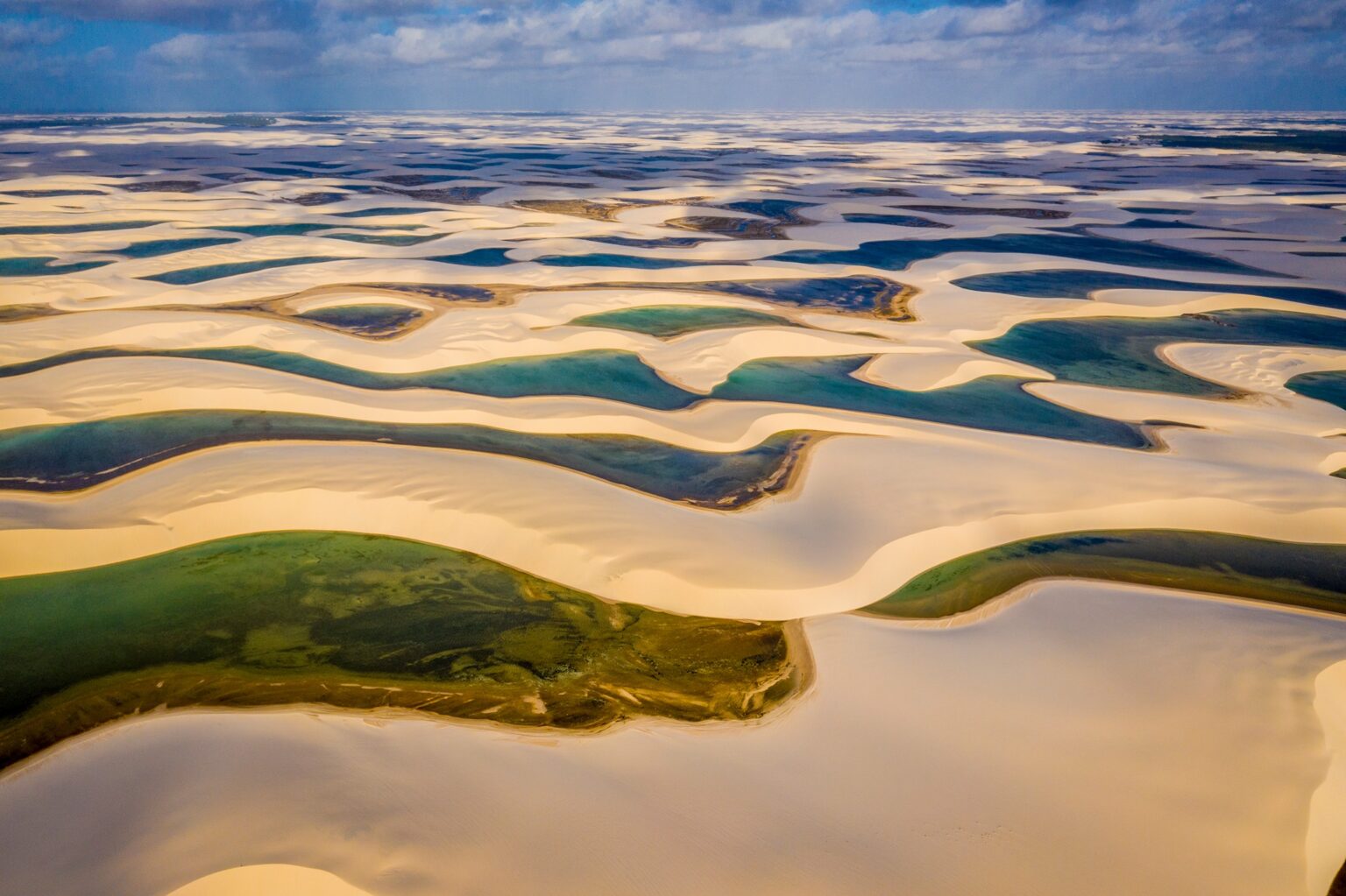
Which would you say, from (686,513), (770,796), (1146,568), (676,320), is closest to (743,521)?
(686,513)

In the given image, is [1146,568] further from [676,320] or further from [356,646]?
[676,320]

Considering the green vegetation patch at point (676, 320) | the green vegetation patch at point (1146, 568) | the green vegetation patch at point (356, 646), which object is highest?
the green vegetation patch at point (676, 320)

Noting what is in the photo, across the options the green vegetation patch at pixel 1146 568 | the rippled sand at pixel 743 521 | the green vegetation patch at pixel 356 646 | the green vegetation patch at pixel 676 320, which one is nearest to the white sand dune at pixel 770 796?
the rippled sand at pixel 743 521

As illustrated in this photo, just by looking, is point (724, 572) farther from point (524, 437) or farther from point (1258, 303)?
point (1258, 303)

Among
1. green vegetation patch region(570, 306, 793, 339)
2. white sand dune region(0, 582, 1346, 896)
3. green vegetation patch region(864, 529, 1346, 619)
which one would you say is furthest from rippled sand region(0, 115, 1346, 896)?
green vegetation patch region(864, 529, 1346, 619)

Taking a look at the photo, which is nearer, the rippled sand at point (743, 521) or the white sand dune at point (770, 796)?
the white sand dune at point (770, 796)

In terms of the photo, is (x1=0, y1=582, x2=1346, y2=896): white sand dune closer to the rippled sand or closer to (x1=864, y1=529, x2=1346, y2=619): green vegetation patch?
the rippled sand

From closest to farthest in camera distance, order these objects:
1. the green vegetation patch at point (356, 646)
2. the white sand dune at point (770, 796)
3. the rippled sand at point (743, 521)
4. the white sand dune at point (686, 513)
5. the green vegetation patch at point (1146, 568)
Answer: the white sand dune at point (770, 796)
the rippled sand at point (743, 521)
the green vegetation patch at point (356, 646)
the green vegetation patch at point (1146, 568)
the white sand dune at point (686, 513)

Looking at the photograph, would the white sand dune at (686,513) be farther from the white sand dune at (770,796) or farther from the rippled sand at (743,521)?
the white sand dune at (770,796)
